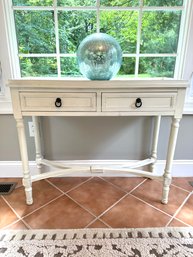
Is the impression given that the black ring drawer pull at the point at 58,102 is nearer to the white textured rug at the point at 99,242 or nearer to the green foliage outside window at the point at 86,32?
the green foliage outside window at the point at 86,32

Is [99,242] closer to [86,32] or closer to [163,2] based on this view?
[86,32]

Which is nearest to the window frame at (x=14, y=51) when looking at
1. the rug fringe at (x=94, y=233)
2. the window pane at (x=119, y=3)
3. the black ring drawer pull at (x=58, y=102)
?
the window pane at (x=119, y=3)

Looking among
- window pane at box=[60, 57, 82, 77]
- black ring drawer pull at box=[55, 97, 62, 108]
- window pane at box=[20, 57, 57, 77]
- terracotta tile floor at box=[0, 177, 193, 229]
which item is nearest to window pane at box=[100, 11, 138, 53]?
window pane at box=[60, 57, 82, 77]

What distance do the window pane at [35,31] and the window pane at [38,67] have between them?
0.21 feet

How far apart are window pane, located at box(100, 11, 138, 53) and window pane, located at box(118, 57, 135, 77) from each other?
4.3 inches

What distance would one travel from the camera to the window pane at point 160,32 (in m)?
1.42

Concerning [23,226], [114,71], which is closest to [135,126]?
[114,71]

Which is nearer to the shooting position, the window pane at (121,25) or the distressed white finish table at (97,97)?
the distressed white finish table at (97,97)

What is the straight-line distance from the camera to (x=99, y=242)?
42.7 inches

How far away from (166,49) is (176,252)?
1312 mm

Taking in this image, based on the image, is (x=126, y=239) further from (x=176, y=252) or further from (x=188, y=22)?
(x=188, y=22)

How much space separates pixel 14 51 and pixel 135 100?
3.10 feet

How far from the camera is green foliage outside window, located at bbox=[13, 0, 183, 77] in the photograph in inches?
54.7

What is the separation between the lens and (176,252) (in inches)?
40.5
